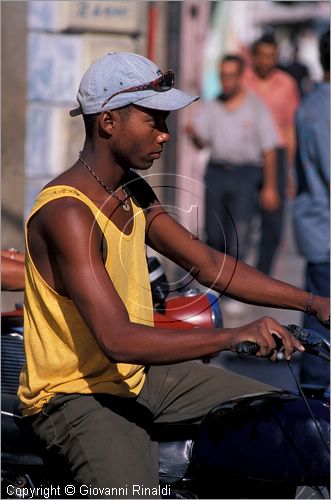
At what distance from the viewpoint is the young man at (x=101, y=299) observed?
10.0 feet

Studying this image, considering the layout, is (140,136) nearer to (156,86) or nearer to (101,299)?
(156,86)

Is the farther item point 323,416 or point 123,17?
point 123,17

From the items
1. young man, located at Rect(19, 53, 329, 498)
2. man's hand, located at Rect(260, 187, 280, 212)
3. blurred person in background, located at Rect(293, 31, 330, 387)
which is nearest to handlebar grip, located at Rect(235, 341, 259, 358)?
young man, located at Rect(19, 53, 329, 498)

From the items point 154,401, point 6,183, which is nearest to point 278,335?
point 154,401

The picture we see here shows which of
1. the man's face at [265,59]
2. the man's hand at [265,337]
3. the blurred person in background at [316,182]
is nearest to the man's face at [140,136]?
the man's hand at [265,337]

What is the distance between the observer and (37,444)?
3535 mm

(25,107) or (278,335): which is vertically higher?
(278,335)

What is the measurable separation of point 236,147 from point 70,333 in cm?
685

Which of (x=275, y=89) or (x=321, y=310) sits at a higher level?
(x=321, y=310)

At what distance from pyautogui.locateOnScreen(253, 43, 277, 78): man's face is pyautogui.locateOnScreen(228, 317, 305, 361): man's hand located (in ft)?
30.6

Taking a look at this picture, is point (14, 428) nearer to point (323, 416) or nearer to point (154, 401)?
point (154, 401)

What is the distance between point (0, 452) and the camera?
11.9 feet

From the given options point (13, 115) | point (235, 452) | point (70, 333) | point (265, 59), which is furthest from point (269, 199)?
point (70, 333)

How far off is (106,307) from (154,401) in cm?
60
